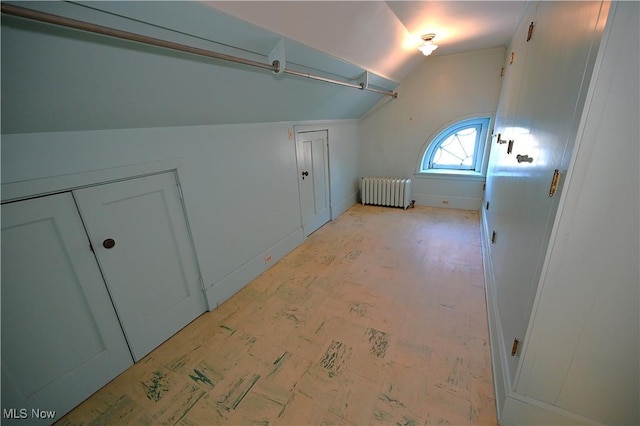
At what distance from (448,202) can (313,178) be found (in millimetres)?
2523

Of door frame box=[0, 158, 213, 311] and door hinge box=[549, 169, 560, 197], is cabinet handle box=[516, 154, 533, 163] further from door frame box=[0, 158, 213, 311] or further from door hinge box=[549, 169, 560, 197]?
door frame box=[0, 158, 213, 311]

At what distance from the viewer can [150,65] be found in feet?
4.42

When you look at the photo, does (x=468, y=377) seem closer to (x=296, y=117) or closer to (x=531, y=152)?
(x=531, y=152)

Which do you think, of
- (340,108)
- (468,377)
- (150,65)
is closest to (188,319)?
(150,65)

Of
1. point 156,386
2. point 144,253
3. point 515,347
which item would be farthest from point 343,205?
point 156,386

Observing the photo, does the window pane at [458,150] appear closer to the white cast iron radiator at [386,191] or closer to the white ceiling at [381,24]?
the white cast iron radiator at [386,191]

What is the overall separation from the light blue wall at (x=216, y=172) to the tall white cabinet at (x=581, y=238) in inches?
85.4

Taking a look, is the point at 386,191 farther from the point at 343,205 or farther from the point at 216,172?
the point at 216,172

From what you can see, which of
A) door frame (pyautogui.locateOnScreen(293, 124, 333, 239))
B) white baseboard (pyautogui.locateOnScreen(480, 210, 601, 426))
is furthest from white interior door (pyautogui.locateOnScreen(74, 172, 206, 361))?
white baseboard (pyautogui.locateOnScreen(480, 210, 601, 426))

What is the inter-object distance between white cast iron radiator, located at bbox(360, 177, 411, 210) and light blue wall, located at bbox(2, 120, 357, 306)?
1.58m

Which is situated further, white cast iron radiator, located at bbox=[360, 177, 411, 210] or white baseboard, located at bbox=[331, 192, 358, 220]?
white cast iron radiator, located at bbox=[360, 177, 411, 210]

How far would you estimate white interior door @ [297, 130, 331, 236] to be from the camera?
3.31 m

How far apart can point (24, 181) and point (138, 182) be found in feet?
1.70

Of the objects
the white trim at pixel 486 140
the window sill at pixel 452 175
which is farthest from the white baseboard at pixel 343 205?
the white trim at pixel 486 140
